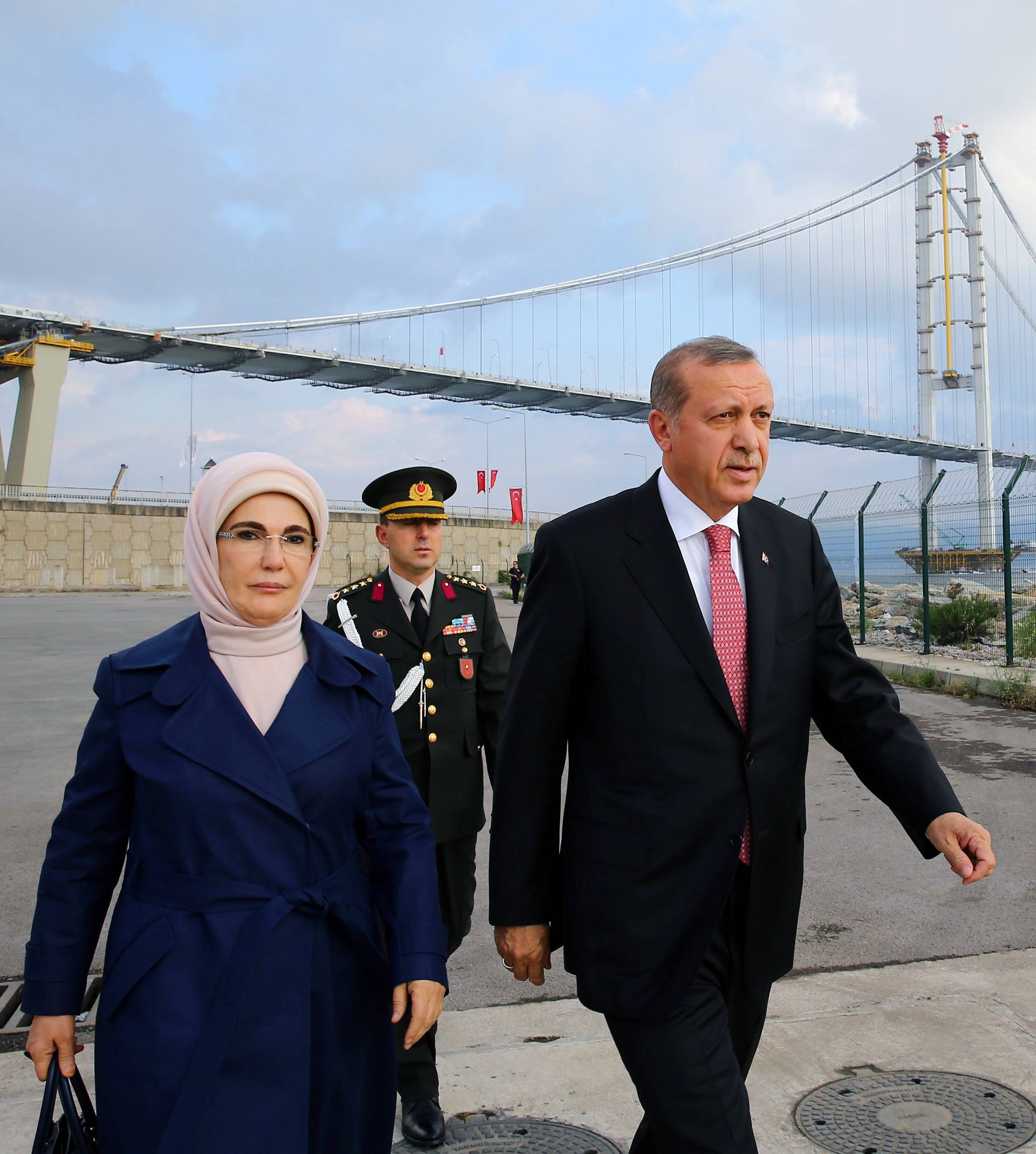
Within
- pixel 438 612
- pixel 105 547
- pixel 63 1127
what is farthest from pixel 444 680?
pixel 105 547

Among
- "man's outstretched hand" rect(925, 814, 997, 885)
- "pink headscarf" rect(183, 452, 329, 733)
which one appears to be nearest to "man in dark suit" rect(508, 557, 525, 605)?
"man's outstretched hand" rect(925, 814, 997, 885)

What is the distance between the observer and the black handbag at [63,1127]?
1564 millimetres

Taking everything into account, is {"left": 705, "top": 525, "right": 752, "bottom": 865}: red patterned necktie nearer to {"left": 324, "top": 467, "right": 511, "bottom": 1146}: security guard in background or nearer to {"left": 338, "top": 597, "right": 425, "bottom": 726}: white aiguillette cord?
{"left": 324, "top": 467, "right": 511, "bottom": 1146}: security guard in background

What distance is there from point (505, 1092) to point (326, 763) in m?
1.30

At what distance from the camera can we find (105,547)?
138 feet

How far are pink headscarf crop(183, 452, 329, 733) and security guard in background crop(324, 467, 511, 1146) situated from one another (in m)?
1.12

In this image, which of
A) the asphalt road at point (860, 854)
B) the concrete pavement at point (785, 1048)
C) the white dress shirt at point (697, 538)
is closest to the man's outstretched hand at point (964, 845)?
the white dress shirt at point (697, 538)

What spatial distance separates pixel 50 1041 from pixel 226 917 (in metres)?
0.34

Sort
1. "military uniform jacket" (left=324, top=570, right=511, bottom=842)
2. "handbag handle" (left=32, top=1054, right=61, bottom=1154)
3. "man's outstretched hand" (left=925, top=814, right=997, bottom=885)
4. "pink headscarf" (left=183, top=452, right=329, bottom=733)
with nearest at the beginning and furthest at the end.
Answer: "handbag handle" (left=32, top=1054, right=61, bottom=1154)
"pink headscarf" (left=183, top=452, right=329, bottom=733)
"man's outstretched hand" (left=925, top=814, right=997, bottom=885)
"military uniform jacket" (left=324, top=570, right=511, bottom=842)

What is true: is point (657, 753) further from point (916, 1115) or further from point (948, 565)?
point (948, 565)

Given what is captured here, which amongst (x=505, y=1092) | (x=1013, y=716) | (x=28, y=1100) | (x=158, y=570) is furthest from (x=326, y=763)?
(x=158, y=570)

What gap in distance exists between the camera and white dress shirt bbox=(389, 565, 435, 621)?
3.12m

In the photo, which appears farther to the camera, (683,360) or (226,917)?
(683,360)

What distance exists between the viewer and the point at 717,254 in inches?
1956
